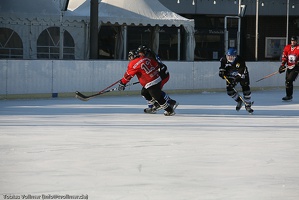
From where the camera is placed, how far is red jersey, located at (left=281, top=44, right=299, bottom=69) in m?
17.2

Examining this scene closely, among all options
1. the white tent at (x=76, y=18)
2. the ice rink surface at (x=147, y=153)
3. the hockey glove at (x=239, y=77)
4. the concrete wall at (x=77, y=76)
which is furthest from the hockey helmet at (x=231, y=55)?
the white tent at (x=76, y=18)

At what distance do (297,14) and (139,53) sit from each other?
23.3 m

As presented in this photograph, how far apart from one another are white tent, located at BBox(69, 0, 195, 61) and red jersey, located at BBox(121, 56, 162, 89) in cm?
980

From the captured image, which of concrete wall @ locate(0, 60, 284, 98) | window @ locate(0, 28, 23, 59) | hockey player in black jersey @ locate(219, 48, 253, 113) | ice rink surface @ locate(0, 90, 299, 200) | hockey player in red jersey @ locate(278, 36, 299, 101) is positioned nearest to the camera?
ice rink surface @ locate(0, 90, 299, 200)

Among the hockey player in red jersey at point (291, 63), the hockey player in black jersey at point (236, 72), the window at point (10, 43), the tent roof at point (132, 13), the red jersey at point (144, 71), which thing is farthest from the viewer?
the tent roof at point (132, 13)

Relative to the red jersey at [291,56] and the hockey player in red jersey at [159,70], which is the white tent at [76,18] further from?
the hockey player in red jersey at [159,70]

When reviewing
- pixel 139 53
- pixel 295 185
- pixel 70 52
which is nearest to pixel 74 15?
pixel 70 52

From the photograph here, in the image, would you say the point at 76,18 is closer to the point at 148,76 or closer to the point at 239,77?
the point at 239,77

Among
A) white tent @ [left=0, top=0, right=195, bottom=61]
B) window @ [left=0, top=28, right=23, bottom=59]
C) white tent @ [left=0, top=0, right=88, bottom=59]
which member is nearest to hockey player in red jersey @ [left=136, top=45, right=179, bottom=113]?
white tent @ [left=0, top=0, right=195, bottom=61]

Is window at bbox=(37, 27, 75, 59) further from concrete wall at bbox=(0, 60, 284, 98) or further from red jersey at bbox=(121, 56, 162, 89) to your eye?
red jersey at bbox=(121, 56, 162, 89)

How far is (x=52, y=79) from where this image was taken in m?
17.1

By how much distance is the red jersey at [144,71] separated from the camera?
13086mm

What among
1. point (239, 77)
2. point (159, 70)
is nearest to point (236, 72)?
point (239, 77)

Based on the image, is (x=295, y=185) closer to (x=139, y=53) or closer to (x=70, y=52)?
(x=139, y=53)
